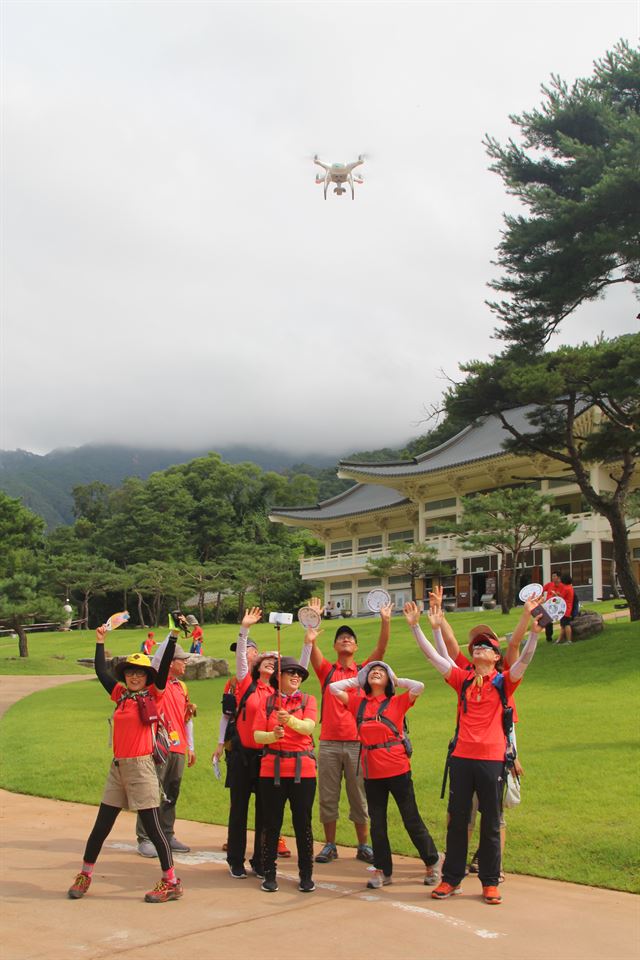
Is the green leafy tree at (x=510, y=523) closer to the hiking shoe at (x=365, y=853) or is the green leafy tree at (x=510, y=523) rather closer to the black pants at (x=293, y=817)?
the hiking shoe at (x=365, y=853)

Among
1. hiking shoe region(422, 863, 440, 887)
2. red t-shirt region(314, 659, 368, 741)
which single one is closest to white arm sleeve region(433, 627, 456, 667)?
red t-shirt region(314, 659, 368, 741)

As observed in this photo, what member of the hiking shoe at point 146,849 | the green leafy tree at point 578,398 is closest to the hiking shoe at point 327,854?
the hiking shoe at point 146,849

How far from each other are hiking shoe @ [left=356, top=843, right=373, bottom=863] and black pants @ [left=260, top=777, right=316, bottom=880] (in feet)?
2.92

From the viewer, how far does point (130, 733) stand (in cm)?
569

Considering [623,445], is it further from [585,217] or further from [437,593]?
[437,593]

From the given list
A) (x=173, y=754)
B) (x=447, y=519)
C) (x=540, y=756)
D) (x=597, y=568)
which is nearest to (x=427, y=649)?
(x=173, y=754)

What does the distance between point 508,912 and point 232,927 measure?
1.64 metres

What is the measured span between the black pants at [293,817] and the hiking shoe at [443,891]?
80 cm

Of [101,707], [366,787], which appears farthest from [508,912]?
[101,707]

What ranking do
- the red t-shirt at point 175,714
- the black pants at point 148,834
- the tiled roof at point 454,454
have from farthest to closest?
1. the tiled roof at point 454,454
2. the red t-shirt at point 175,714
3. the black pants at point 148,834

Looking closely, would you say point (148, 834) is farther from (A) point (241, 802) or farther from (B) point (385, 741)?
(B) point (385, 741)

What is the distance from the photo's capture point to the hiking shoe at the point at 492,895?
5.29m

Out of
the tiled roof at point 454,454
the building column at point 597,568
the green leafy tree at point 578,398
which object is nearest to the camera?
the green leafy tree at point 578,398

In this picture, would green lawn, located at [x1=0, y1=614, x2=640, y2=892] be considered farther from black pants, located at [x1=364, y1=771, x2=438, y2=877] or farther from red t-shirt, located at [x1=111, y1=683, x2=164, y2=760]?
red t-shirt, located at [x1=111, y1=683, x2=164, y2=760]
